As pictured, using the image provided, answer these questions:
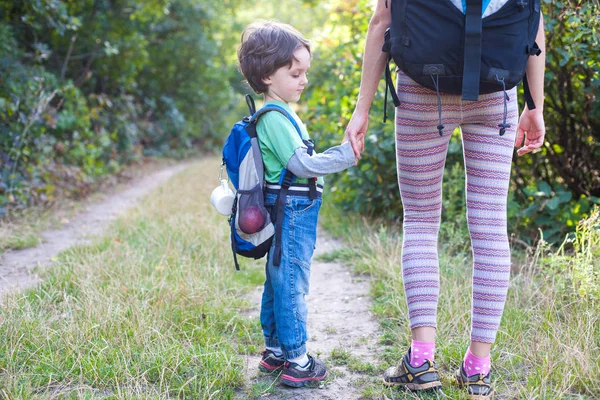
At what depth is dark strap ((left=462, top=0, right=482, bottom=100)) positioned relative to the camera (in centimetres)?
191

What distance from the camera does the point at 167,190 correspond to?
7.95 meters

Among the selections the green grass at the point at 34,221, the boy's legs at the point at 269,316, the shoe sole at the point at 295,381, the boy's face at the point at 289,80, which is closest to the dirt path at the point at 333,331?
the shoe sole at the point at 295,381

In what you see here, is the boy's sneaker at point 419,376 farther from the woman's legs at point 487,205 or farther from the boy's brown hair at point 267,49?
the boy's brown hair at point 267,49

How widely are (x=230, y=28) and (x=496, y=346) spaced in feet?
53.8

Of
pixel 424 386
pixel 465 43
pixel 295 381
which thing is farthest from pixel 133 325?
pixel 465 43

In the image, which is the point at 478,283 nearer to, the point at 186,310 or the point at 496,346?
the point at 496,346

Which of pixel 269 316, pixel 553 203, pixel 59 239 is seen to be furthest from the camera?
pixel 59 239

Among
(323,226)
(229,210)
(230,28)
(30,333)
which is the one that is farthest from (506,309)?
(230,28)

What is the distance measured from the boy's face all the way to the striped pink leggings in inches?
16.0

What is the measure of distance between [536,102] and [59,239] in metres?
4.20

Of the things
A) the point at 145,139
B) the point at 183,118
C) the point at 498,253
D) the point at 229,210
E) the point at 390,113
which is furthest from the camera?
the point at 183,118

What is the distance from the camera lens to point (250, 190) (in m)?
2.31

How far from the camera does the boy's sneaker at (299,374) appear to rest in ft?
8.00

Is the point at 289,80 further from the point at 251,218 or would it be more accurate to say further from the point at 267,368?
the point at 267,368
